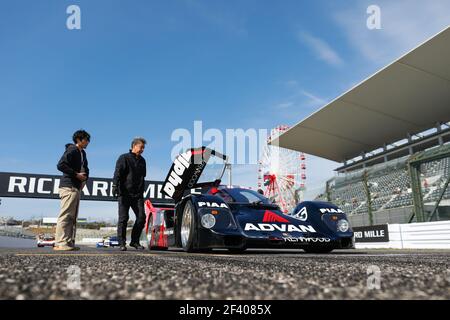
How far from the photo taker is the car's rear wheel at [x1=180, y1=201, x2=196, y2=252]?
3.33 meters

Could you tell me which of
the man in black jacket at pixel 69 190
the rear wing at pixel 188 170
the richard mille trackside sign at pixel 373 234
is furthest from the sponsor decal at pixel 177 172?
the richard mille trackside sign at pixel 373 234

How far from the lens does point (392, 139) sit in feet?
66.8

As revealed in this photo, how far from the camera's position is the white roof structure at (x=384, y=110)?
14148 millimetres

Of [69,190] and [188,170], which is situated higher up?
[188,170]

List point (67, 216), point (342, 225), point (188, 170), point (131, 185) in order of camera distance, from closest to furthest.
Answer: point (67, 216), point (342, 225), point (131, 185), point (188, 170)

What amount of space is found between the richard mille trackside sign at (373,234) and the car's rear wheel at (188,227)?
6502 mm

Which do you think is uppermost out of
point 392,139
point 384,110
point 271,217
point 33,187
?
point 384,110

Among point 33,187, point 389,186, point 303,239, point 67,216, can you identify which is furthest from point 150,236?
point 33,187

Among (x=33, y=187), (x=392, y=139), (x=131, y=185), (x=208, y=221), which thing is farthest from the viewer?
(x=33, y=187)

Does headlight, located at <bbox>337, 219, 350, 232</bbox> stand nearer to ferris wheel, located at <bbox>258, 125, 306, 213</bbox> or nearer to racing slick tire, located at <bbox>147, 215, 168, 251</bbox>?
racing slick tire, located at <bbox>147, 215, 168, 251</bbox>

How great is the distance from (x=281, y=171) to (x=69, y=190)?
18.3 meters

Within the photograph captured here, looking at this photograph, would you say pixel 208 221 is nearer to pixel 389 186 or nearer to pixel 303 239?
pixel 303 239

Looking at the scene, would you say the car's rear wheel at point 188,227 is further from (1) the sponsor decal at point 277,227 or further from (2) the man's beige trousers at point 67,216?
(2) the man's beige trousers at point 67,216
